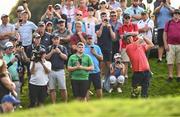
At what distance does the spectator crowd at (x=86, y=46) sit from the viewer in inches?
599

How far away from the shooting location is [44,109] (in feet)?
19.2

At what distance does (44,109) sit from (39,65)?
9303mm

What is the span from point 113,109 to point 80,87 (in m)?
9.51

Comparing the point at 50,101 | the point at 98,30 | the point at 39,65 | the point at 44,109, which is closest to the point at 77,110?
the point at 44,109

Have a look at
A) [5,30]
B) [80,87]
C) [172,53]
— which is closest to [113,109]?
[80,87]

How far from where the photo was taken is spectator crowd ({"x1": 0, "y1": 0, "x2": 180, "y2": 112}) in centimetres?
1523

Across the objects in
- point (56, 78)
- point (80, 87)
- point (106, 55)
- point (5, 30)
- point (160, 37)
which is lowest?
point (80, 87)

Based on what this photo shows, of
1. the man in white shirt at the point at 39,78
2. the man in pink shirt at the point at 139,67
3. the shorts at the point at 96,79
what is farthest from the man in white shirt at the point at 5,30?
the man in pink shirt at the point at 139,67

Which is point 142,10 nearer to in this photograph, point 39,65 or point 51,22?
point 51,22

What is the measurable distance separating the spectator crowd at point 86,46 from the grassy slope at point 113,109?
8.22m

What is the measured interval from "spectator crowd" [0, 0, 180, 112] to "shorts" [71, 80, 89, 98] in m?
0.02

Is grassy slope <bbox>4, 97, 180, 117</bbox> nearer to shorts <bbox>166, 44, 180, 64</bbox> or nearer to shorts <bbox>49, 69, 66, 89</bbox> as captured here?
shorts <bbox>49, 69, 66, 89</bbox>

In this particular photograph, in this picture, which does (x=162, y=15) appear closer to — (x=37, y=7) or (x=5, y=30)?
(x=5, y=30)

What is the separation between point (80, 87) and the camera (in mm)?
15156
